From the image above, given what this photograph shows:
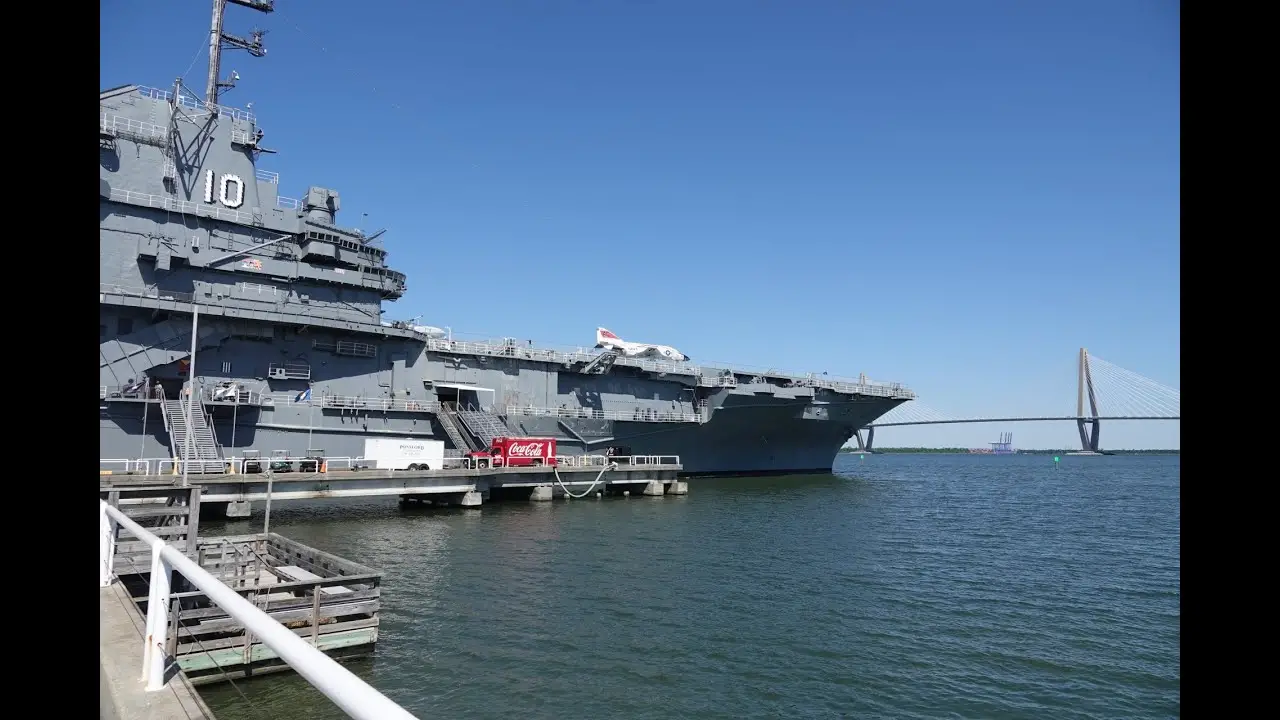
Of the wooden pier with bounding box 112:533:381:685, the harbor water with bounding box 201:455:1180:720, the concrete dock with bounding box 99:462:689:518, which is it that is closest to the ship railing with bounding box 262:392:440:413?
the concrete dock with bounding box 99:462:689:518

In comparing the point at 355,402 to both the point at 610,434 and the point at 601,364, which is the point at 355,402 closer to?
the point at 601,364

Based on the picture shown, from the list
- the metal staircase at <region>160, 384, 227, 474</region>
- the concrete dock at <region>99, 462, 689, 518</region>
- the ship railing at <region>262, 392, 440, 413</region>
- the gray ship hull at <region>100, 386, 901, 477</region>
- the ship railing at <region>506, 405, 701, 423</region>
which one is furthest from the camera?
the ship railing at <region>506, 405, 701, 423</region>

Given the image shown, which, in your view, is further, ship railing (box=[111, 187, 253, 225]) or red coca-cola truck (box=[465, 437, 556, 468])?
red coca-cola truck (box=[465, 437, 556, 468])

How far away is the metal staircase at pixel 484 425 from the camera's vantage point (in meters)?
38.3

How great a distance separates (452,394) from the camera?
40.7 meters

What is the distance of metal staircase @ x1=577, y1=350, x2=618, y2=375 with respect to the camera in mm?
42812

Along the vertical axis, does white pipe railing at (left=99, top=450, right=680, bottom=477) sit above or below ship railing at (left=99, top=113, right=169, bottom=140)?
below

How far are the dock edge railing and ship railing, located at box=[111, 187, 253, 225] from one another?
98.4ft

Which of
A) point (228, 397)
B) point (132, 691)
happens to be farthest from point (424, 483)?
point (132, 691)

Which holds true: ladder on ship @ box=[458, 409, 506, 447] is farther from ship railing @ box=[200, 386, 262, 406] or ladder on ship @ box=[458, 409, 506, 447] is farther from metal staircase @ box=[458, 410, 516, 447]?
ship railing @ box=[200, 386, 262, 406]

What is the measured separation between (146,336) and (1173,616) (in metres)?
34.2

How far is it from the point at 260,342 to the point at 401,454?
7661 mm

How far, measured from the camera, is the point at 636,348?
2071 inches
